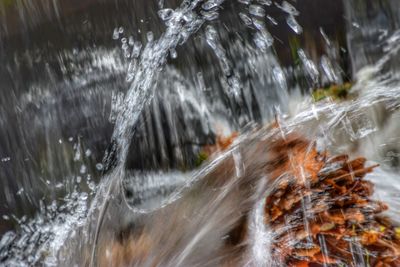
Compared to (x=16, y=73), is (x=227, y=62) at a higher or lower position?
lower

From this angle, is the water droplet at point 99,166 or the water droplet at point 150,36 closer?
the water droplet at point 150,36

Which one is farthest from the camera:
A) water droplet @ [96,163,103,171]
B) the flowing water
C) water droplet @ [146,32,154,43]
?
water droplet @ [96,163,103,171]

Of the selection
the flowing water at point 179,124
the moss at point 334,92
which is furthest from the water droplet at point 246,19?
the moss at point 334,92

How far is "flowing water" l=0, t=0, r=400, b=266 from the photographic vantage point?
4.27 ft

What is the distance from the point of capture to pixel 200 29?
1.55 meters

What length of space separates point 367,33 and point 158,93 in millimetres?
637

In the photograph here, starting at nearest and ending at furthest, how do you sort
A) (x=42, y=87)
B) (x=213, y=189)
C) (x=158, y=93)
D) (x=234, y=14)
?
1. (x=213, y=189)
2. (x=234, y=14)
3. (x=158, y=93)
4. (x=42, y=87)

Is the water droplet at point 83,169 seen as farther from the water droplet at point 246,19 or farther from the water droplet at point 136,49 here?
the water droplet at point 246,19

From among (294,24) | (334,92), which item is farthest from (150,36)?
(334,92)

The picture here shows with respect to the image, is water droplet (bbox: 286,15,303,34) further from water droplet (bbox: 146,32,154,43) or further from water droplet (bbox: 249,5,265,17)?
water droplet (bbox: 146,32,154,43)

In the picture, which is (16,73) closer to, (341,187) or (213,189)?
(213,189)

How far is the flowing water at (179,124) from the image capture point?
4.27 ft

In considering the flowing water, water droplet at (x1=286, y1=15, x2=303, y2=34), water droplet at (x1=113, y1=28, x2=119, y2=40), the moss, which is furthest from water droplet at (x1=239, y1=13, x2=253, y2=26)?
water droplet at (x1=113, y1=28, x2=119, y2=40)

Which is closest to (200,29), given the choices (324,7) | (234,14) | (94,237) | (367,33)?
A: (234,14)
